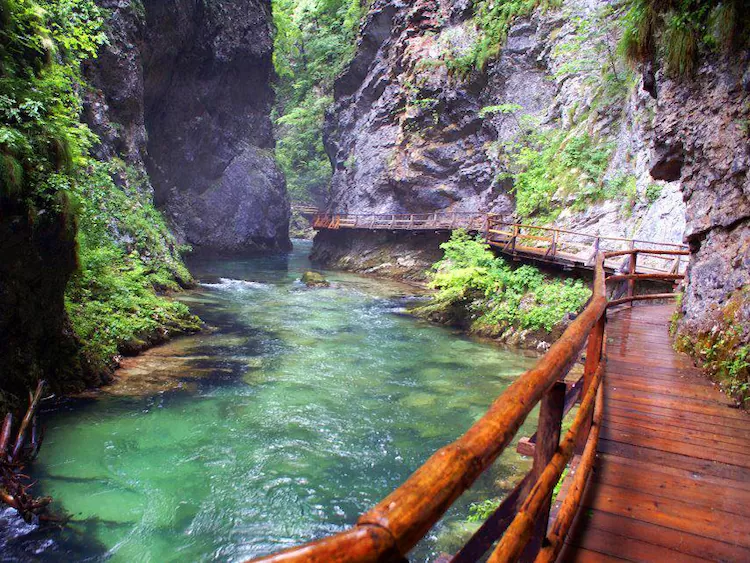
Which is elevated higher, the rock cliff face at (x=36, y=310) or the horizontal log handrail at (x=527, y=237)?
the horizontal log handrail at (x=527, y=237)

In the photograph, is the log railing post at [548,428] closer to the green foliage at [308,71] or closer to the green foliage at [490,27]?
the green foliage at [490,27]

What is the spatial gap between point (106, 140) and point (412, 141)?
1596cm

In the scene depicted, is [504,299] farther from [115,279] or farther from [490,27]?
[490,27]

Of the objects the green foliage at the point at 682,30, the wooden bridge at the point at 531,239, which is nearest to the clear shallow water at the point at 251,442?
the wooden bridge at the point at 531,239

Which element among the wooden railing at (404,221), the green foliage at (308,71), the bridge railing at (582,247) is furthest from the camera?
the green foliage at (308,71)

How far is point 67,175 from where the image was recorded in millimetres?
6711

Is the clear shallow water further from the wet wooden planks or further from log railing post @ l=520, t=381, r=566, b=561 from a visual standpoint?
log railing post @ l=520, t=381, r=566, b=561

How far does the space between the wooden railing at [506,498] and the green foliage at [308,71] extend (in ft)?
115

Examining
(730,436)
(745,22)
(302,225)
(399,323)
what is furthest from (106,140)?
(302,225)

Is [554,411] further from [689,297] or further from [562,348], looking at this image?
[689,297]

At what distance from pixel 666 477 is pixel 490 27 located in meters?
26.8

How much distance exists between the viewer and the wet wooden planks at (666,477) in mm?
2254

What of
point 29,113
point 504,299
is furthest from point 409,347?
point 29,113

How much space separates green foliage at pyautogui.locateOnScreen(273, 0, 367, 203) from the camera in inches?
1441
